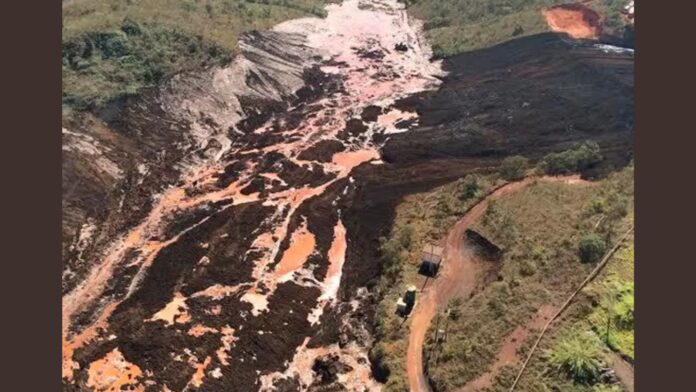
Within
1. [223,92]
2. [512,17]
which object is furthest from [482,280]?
[512,17]

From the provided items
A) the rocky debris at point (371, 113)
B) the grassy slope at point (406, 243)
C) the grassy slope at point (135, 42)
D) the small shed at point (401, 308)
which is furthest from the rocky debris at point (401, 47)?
the small shed at point (401, 308)

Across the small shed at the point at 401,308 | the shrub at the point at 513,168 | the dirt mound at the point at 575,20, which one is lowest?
the small shed at the point at 401,308

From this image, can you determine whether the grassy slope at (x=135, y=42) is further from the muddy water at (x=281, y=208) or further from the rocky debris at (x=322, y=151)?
the rocky debris at (x=322, y=151)

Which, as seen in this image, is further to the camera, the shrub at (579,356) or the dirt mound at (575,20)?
the dirt mound at (575,20)

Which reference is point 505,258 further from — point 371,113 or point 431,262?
point 371,113

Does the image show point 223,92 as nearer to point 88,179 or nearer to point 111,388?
point 88,179

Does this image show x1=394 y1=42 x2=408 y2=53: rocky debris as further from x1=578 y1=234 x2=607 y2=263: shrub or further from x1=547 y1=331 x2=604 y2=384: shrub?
x1=547 y1=331 x2=604 y2=384: shrub

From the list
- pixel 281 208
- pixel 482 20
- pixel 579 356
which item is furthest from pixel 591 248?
pixel 482 20

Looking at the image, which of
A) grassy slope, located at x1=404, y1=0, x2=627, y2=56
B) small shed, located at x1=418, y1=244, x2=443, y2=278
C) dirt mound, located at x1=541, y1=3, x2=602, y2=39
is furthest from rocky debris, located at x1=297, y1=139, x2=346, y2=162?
dirt mound, located at x1=541, y1=3, x2=602, y2=39
